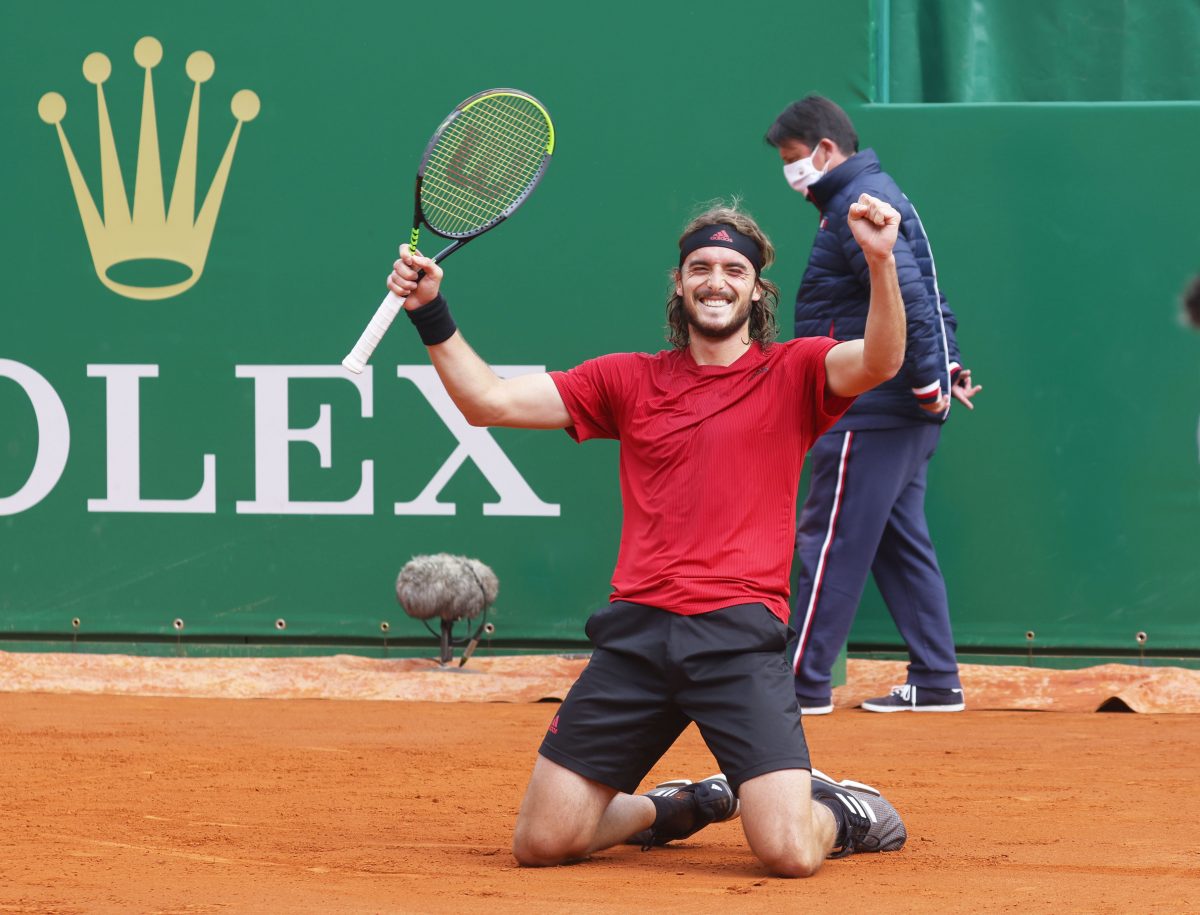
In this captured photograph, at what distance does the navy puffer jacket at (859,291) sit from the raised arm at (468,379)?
187 cm

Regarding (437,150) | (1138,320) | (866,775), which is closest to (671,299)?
(437,150)

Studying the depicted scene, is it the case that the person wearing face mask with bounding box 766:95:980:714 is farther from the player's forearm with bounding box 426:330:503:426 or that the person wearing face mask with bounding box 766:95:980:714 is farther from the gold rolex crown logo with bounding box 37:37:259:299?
the gold rolex crown logo with bounding box 37:37:259:299

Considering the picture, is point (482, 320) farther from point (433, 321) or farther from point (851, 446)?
point (433, 321)

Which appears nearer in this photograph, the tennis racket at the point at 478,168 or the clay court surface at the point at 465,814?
the clay court surface at the point at 465,814

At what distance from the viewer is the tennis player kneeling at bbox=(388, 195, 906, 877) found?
3643 mm

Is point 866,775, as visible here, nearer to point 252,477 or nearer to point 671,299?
point 671,299

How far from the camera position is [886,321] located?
354cm

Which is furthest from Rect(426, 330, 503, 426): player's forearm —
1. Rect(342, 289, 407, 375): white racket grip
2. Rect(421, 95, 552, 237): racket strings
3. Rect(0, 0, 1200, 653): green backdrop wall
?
Rect(0, 0, 1200, 653): green backdrop wall

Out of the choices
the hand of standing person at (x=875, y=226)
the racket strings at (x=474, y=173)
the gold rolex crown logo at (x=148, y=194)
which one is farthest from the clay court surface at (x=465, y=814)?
the gold rolex crown logo at (x=148, y=194)

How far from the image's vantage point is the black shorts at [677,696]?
3.64 meters

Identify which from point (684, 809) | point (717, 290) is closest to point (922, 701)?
point (684, 809)

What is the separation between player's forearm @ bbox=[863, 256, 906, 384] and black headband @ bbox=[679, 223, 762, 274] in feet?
1.38

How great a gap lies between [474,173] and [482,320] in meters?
2.19

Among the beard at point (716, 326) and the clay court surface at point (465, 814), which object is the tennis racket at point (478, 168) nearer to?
the beard at point (716, 326)
